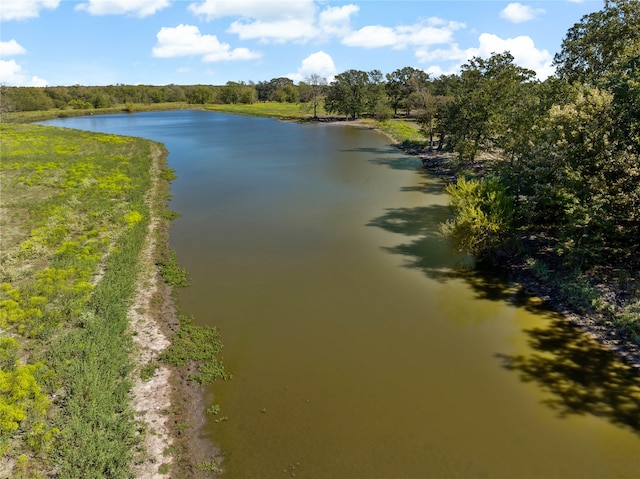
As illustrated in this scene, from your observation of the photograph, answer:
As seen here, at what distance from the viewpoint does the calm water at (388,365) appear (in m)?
10.1

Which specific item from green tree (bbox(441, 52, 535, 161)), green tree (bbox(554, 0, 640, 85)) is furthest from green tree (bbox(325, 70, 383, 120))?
green tree (bbox(554, 0, 640, 85))

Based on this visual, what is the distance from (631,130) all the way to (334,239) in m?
15.7

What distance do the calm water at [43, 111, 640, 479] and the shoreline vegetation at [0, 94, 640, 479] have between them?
1015mm

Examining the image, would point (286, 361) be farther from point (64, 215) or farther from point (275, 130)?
point (275, 130)

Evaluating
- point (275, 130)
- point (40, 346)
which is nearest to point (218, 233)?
point (40, 346)

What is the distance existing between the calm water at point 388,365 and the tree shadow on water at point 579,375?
0.05m

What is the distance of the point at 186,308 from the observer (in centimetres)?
1695

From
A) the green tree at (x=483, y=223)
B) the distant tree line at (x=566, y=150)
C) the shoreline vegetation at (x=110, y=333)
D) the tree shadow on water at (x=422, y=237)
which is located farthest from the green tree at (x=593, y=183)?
the tree shadow on water at (x=422, y=237)

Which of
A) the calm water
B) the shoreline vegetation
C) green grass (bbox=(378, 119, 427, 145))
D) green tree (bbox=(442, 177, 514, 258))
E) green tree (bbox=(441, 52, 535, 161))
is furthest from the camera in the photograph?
green grass (bbox=(378, 119, 427, 145))

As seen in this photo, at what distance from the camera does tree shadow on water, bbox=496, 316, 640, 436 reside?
11.2m

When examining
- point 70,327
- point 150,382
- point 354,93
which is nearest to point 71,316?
point 70,327

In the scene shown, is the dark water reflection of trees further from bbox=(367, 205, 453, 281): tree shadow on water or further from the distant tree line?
the distant tree line

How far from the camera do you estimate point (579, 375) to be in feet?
40.9

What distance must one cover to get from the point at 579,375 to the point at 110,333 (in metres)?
16.9
